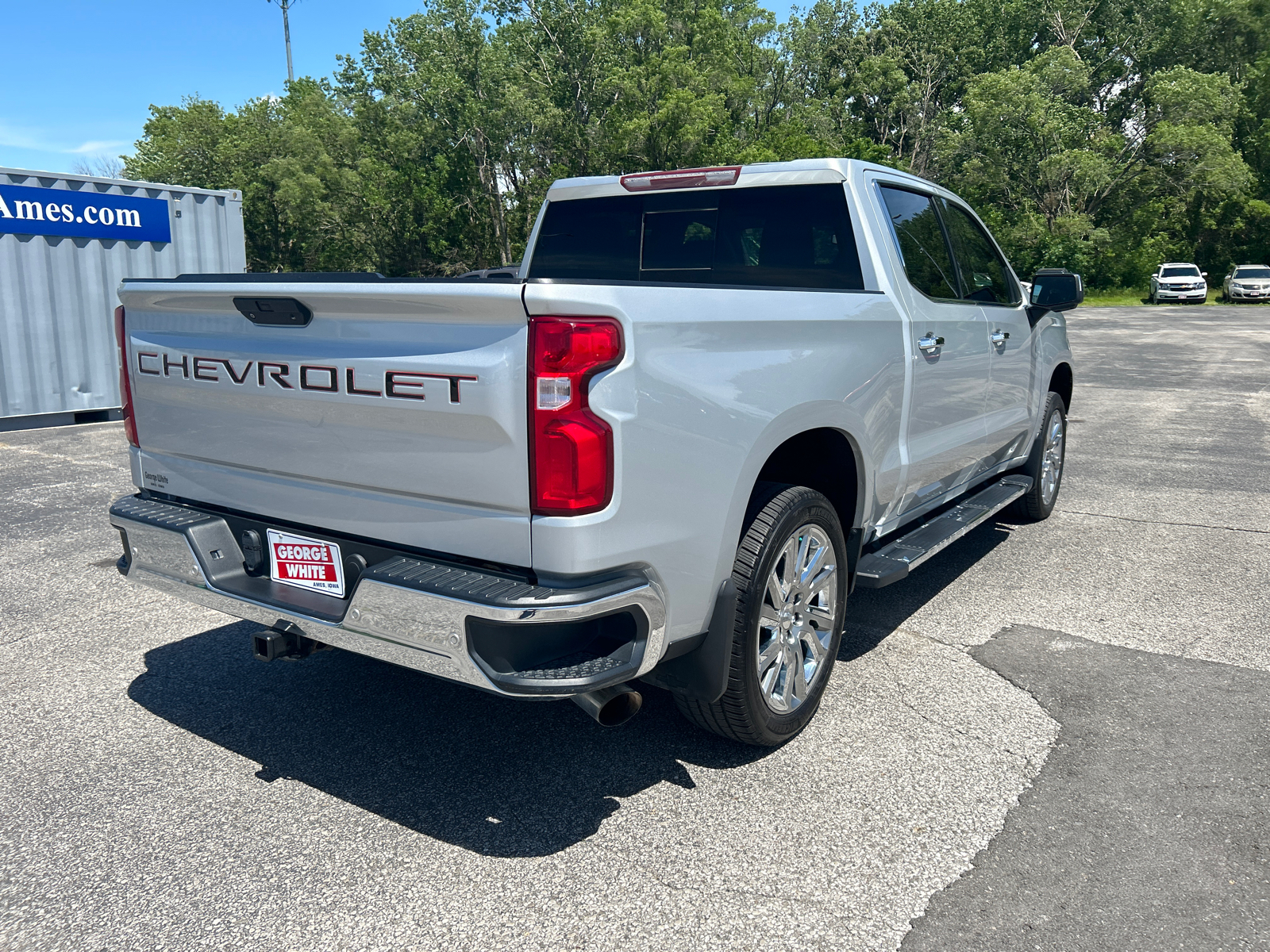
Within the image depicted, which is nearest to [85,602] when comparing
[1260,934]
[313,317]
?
[313,317]

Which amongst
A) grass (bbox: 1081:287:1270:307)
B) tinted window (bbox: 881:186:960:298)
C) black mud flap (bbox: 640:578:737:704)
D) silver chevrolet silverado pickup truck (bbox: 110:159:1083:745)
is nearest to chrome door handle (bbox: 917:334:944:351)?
silver chevrolet silverado pickup truck (bbox: 110:159:1083:745)

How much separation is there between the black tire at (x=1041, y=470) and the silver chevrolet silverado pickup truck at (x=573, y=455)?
2.24m

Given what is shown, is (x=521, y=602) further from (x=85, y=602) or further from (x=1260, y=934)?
(x=85, y=602)

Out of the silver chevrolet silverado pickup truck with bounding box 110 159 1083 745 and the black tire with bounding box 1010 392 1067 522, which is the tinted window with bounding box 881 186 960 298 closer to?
the silver chevrolet silverado pickup truck with bounding box 110 159 1083 745

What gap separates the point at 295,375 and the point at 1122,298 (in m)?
46.0

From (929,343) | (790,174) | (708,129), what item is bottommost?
(929,343)

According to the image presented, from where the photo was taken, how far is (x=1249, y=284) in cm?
3700

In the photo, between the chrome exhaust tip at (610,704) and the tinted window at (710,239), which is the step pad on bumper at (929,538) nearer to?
the tinted window at (710,239)

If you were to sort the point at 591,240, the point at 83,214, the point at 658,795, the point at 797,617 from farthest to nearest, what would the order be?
1. the point at 83,214
2. the point at 591,240
3. the point at 797,617
4. the point at 658,795

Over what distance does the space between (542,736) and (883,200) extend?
2.69 meters

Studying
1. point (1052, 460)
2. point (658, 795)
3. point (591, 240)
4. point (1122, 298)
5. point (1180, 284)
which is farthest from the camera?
point (1122, 298)

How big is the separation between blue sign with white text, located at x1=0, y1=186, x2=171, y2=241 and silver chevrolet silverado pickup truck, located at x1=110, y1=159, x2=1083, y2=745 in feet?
29.6

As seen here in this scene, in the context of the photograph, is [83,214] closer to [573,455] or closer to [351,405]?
[351,405]

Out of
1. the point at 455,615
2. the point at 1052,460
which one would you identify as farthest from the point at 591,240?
the point at 1052,460
